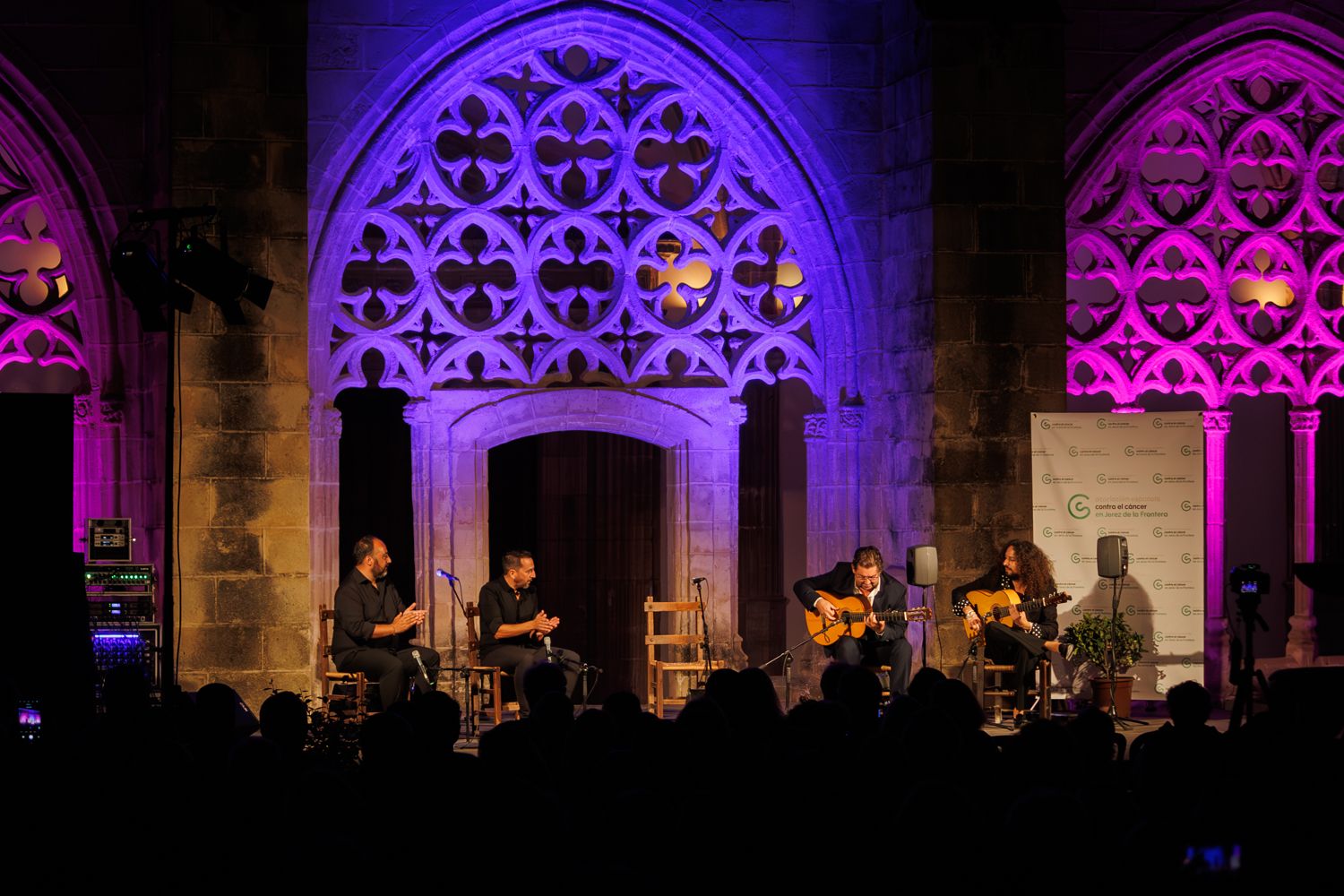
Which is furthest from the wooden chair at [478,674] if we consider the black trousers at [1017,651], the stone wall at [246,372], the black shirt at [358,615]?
the black trousers at [1017,651]

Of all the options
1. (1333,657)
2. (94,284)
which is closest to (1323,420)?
(1333,657)

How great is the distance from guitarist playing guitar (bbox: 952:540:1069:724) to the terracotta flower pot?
357 millimetres

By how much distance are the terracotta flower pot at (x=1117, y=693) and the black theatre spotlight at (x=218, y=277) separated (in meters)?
4.93

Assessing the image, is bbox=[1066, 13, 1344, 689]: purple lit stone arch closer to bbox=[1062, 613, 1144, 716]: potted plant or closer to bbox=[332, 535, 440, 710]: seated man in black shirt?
bbox=[1062, 613, 1144, 716]: potted plant

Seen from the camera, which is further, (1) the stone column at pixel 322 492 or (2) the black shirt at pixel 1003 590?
(1) the stone column at pixel 322 492

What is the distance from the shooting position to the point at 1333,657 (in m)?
12.5

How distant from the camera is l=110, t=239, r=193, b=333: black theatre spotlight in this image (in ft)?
23.4

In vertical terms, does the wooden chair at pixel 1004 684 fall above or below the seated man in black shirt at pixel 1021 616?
below

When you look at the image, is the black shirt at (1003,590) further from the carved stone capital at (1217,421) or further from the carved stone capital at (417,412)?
the carved stone capital at (417,412)

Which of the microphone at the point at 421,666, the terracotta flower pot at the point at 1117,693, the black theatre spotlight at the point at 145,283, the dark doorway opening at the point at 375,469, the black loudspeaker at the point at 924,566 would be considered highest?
the black theatre spotlight at the point at 145,283

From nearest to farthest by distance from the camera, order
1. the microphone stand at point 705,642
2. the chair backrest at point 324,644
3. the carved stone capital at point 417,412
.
→ 1. the chair backrest at point 324,644
2. the microphone stand at point 705,642
3. the carved stone capital at point 417,412

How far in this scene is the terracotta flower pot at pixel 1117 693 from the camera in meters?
8.94

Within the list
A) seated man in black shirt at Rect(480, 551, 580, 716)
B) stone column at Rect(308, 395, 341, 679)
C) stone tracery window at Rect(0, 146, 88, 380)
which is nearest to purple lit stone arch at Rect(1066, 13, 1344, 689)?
seated man in black shirt at Rect(480, 551, 580, 716)

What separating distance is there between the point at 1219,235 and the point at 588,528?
475cm
